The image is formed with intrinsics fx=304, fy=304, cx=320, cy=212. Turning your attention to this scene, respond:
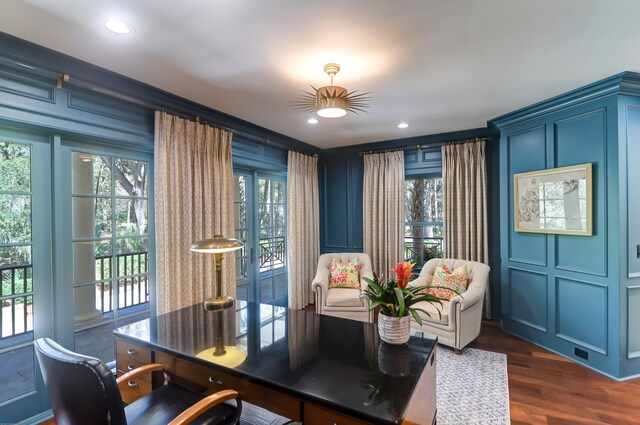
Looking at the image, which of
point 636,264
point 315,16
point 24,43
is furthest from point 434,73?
point 24,43

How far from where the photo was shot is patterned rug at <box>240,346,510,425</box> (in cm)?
222

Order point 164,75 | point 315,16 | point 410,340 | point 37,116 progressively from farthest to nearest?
point 164,75, point 37,116, point 315,16, point 410,340

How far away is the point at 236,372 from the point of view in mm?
1325

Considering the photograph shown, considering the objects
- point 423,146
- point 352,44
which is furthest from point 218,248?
point 423,146

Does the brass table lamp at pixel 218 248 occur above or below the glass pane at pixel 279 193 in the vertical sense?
below

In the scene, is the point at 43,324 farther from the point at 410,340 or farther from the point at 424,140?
the point at 424,140

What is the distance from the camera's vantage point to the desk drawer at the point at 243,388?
1226 millimetres

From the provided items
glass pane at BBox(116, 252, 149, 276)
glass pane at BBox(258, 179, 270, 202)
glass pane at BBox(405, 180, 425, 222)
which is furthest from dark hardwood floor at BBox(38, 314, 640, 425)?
glass pane at BBox(258, 179, 270, 202)

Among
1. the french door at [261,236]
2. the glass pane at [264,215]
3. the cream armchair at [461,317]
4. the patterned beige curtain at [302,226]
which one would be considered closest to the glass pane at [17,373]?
the french door at [261,236]

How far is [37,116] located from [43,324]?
1501mm

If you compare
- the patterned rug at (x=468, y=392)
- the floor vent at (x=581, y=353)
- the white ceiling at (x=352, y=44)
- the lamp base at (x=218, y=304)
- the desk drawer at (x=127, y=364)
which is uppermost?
the white ceiling at (x=352, y=44)

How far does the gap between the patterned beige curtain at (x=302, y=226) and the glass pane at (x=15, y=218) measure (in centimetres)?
301

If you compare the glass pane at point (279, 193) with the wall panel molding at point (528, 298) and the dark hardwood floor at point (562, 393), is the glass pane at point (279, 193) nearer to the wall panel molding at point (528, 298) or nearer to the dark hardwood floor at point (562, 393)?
the wall panel molding at point (528, 298)

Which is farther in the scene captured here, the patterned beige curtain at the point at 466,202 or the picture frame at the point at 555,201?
Result: the patterned beige curtain at the point at 466,202
